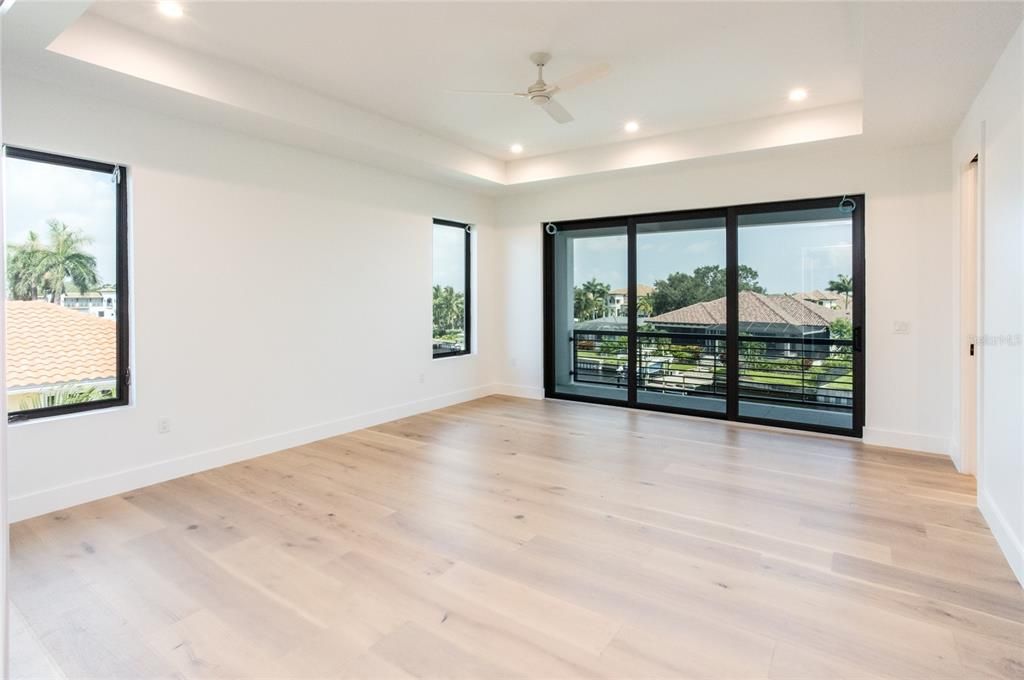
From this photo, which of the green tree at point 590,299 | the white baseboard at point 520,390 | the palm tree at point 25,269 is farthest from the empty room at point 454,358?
the white baseboard at point 520,390

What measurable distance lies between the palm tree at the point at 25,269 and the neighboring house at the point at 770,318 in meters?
5.38

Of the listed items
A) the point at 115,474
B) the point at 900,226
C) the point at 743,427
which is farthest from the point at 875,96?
the point at 115,474

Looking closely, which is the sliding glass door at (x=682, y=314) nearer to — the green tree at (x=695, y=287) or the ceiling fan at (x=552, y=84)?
the green tree at (x=695, y=287)

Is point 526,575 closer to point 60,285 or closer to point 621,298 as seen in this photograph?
point 60,285

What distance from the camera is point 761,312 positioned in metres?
5.45

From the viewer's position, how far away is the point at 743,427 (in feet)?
17.6

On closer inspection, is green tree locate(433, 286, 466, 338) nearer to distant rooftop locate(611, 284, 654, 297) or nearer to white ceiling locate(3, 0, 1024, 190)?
white ceiling locate(3, 0, 1024, 190)

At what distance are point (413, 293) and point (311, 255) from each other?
1.33 m

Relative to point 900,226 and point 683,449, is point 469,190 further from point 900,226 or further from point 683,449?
point 900,226

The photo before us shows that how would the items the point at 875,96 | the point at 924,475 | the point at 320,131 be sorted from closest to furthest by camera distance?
the point at 875,96 → the point at 924,475 → the point at 320,131

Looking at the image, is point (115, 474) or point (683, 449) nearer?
point (115, 474)

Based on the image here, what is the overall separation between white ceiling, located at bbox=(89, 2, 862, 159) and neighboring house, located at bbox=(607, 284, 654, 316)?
77.5 inches

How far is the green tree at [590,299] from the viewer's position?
6.55m

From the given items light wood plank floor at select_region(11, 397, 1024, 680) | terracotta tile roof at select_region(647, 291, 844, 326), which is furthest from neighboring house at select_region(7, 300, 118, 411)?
terracotta tile roof at select_region(647, 291, 844, 326)
